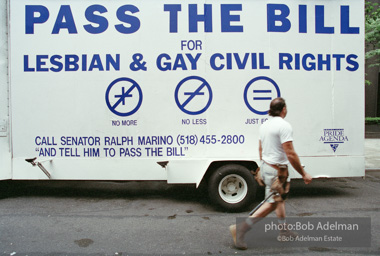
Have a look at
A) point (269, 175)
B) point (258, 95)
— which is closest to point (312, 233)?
point (269, 175)

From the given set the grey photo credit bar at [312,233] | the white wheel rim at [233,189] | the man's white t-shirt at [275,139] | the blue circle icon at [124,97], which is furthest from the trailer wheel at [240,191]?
the blue circle icon at [124,97]

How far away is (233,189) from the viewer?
15.9 ft

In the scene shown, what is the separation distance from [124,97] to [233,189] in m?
2.48

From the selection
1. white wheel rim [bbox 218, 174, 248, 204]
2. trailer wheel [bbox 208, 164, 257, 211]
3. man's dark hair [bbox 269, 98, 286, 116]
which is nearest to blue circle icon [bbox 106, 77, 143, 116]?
trailer wheel [bbox 208, 164, 257, 211]

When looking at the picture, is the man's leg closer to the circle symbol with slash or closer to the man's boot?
the man's boot

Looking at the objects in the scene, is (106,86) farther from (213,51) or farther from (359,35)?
(359,35)

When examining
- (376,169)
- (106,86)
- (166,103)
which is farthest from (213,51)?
(376,169)

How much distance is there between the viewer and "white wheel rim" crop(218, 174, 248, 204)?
4.74 meters

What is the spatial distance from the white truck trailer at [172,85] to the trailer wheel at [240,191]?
99mm

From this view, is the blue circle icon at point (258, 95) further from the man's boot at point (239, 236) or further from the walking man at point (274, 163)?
the man's boot at point (239, 236)

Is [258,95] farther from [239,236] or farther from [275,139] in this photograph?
[239,236]

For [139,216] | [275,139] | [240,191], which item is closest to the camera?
[275,139]

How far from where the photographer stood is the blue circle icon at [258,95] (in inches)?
193

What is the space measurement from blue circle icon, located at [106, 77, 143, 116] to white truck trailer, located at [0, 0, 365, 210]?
0.06 feet
